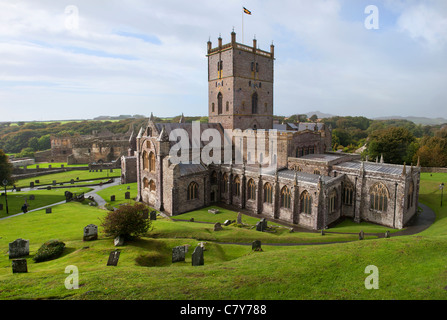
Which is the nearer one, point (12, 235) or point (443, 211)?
point (12, 235)

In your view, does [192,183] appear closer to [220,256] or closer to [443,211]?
→ [220,256]

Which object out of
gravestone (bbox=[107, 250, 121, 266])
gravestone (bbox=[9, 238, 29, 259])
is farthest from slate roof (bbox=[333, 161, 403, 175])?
gravestone (bbox=[9, 238, 29, 259])

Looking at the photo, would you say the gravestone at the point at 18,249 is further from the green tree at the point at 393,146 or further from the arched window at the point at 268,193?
the green tree at the point at 393,146

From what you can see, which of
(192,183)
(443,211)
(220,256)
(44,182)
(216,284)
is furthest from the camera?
(44,182)

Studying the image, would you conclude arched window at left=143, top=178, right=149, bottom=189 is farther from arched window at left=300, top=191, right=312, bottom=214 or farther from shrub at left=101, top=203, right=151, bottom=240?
arched window at left=300, top=191, right=312, bottom=214

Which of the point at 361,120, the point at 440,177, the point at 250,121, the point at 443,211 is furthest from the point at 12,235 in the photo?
the point at 361,120

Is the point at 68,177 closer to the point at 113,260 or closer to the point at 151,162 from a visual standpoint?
the point at 151,162

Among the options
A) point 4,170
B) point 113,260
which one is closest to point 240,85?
point 113,260
